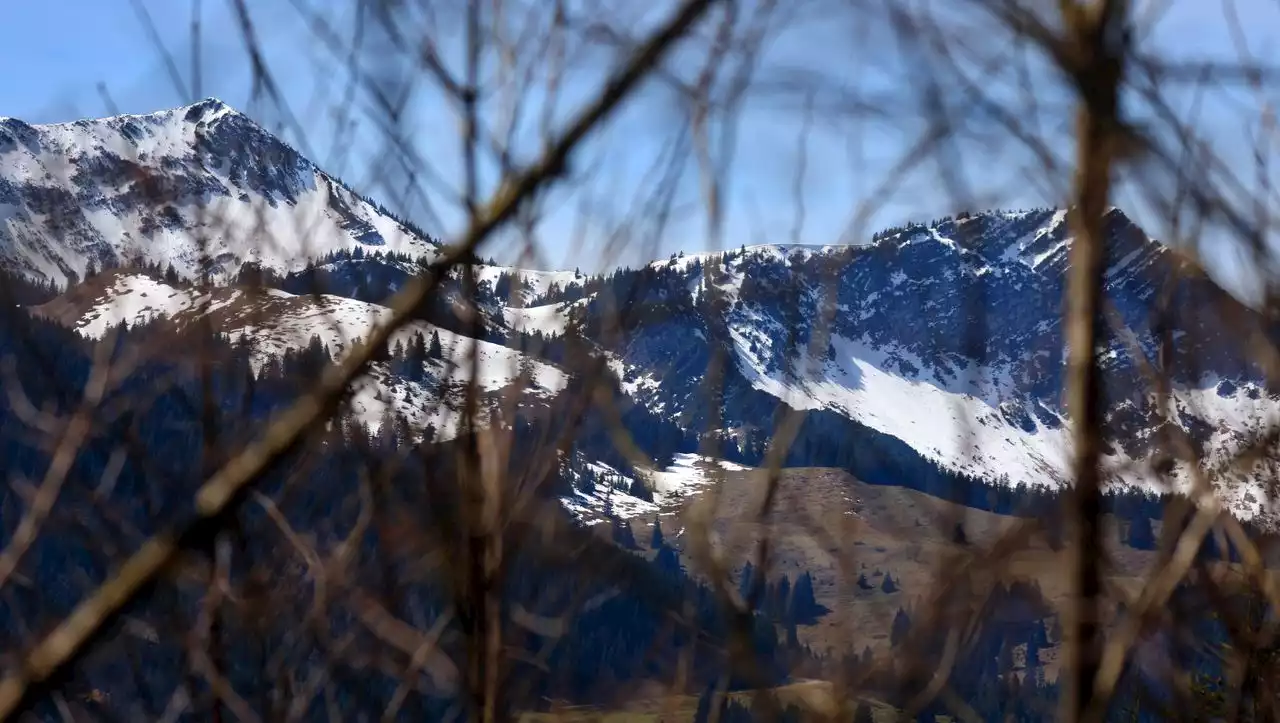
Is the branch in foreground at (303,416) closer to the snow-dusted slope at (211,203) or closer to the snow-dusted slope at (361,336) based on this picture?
the snow-dusted slope at (361,336)

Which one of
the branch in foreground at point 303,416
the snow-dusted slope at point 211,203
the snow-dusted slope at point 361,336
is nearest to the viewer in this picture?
the branch in foreground at point 303,416

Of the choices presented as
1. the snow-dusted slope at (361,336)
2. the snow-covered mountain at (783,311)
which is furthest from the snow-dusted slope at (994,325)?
the snow-dusted slope at (361,336)

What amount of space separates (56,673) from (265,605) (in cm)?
249

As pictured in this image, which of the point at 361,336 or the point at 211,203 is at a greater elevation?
the point at 211,203

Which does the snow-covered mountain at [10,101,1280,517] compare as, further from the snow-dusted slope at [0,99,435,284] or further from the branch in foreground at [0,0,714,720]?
the branch in foreground at [0,0,714,720]

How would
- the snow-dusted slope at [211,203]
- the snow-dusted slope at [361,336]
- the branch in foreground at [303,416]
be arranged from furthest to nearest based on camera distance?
1. the snow-dusted slope at [211,203]
2. the snow-dusted slope at [361,336]
3. the branch in foreground at [303,416]

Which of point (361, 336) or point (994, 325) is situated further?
point (994, 325)

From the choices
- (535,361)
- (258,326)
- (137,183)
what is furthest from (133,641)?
(535,361)

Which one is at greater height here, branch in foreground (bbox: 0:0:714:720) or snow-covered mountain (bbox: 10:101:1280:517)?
snow-covered mountain (bbox: 10:101:1280:517)

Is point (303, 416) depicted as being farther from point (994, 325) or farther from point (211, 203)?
point (211, 203)

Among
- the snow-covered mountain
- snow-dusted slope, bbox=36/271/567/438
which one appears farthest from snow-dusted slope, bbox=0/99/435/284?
snow-dusted slope, bbox=36/271/567/438

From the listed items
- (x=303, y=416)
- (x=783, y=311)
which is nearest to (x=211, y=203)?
(x=783, y=311)

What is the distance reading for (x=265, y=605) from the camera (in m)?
3.78

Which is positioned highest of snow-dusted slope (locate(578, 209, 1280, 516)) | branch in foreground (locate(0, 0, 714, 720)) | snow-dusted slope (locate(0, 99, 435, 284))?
snow-dusted slope (locate(0, 99, 435, 284))
